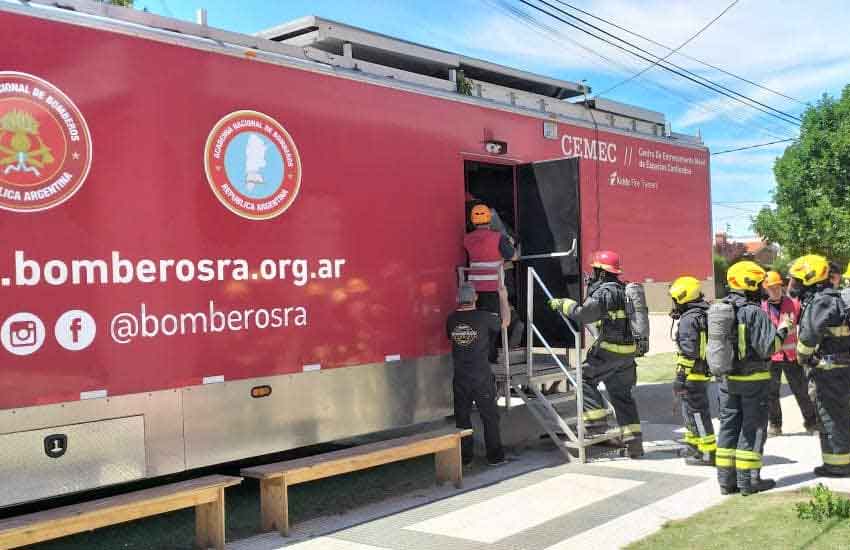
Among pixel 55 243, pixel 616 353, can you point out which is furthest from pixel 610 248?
pixel 55 243

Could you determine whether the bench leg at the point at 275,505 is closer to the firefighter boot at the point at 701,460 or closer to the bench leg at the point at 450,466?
the bench leg at the point at 450,466

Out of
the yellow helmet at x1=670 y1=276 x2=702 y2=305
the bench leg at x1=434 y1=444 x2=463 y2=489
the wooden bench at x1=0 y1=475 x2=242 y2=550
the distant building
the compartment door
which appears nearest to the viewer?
the wooden bench at x1=0 y1=475 x2=242 y2=550

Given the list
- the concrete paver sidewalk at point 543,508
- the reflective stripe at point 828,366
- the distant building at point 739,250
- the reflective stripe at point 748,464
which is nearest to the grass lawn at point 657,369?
the concrete paver sidewalk at point 543,508

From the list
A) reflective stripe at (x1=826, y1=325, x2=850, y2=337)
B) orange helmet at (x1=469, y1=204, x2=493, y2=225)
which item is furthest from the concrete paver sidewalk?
orange helmet at (x1=469, y1=204, x2=493, y2=225)

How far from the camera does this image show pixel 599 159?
871 cm

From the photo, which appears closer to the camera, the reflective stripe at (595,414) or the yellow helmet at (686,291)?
the yellow helmet at (686,291)

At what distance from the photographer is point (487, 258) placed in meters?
6.98

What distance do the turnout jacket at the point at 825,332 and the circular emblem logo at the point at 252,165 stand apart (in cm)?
403

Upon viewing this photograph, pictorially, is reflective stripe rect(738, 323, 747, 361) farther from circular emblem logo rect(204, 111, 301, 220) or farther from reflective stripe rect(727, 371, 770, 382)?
circular emblem logo rect(204, 111, 301, 220)

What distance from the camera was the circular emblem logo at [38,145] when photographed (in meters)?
4.39

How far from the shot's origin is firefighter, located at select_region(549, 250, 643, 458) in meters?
7.15

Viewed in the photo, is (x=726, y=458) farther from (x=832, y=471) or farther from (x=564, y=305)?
(x=564, y=305)

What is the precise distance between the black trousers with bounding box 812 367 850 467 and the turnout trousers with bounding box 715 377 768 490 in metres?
0.82

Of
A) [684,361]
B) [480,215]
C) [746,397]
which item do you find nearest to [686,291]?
[684,361]
